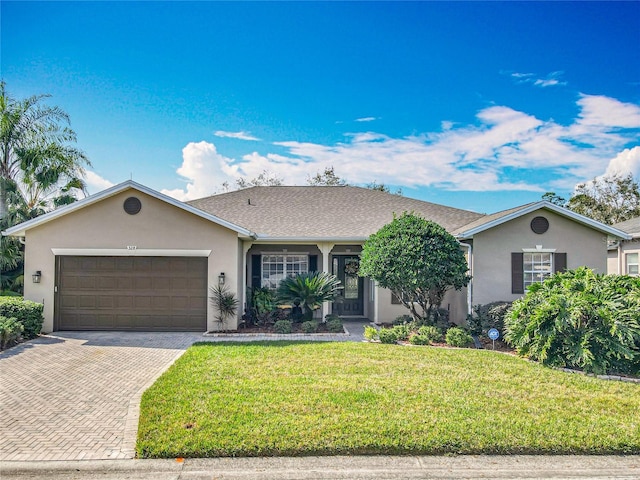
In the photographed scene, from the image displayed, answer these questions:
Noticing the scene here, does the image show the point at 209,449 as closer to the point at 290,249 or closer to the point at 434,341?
the point at 434,341

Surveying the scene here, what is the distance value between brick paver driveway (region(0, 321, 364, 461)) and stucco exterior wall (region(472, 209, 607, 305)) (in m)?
4.15

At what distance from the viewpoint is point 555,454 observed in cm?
478

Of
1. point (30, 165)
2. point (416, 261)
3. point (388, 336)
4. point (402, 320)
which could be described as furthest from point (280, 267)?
point (30, 165)

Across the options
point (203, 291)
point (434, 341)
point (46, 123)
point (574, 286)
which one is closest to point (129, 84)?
point (203, 291)

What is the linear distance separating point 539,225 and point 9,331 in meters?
14.3

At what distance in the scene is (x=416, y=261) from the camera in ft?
34.8

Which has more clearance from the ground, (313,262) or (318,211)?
(318,211)

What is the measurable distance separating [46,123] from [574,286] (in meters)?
23.0

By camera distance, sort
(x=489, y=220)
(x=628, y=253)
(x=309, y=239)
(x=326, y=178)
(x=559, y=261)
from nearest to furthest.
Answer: (x=559, y=261)
(x=489, y=220)
(x=309, y=239)
(x=628, y=253)
(x=326, y=178)

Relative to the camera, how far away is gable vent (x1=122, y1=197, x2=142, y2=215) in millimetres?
11977

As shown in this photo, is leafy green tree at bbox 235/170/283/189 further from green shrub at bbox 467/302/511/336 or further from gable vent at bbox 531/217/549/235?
green shrub at bbox 467/302/511/336

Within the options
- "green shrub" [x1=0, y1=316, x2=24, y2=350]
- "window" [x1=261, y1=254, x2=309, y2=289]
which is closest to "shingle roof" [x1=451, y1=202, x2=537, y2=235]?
"window" [x1=261, y1=254, x2=309, y2=289]

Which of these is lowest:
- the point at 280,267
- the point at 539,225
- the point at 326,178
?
the point at 280,267

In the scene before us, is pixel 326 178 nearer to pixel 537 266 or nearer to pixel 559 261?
pixel 537 266
